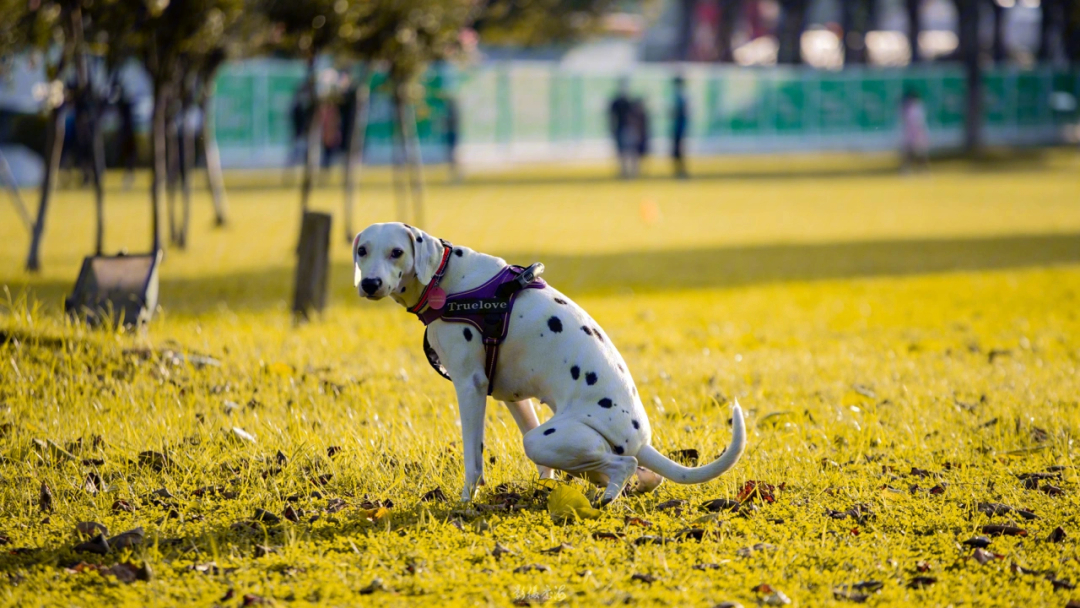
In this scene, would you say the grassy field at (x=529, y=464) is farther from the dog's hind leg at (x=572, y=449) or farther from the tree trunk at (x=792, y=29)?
the tree trunk at (x=792, y=29)

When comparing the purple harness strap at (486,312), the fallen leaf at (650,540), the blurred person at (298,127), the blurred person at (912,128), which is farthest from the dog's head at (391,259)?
the blurred person at (912,128)

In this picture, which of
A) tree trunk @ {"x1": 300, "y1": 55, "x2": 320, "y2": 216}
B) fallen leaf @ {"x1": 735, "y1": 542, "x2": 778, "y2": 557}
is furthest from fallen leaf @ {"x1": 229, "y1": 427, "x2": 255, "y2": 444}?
tree trunk @ {"x1": 300, "y1": 55, "x2": 320, "y2": 216}

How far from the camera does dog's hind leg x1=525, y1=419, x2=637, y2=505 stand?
4652mm

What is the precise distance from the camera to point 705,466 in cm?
477

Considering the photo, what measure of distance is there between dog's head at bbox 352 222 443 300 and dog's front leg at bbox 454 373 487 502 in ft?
1.56

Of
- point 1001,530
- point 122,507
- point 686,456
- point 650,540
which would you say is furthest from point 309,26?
point 1001,530

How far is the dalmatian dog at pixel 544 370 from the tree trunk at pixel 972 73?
4046 cm

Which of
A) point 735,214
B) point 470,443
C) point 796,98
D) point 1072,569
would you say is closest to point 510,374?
point 470,443

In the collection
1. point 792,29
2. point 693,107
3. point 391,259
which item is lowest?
point 391,259

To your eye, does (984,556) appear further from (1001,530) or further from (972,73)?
(972,73)

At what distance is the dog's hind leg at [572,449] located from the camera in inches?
183

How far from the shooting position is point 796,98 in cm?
5066

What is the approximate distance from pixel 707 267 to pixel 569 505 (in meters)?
10.3

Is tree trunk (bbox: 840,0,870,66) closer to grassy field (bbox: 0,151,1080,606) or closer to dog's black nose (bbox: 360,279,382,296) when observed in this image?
grassy field (bbox: 0,151,1080,606)
